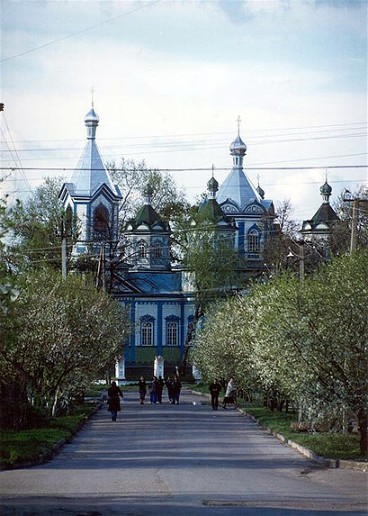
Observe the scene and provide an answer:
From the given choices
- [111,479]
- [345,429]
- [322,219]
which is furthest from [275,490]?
[322,219]

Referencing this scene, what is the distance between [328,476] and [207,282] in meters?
60.7

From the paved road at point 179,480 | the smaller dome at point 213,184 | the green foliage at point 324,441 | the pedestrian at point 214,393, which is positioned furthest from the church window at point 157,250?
the paved road at point 179,480

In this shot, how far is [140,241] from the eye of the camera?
9588 centimetres

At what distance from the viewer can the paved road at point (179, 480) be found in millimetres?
17750

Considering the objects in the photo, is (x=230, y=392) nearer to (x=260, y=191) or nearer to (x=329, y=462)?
(x=329, y=462)

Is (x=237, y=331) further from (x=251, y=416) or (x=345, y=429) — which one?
(x=345, y=429)

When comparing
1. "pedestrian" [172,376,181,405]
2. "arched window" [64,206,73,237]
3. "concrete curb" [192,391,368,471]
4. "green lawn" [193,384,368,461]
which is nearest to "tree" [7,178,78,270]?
"arched window" [64,206,73,237]

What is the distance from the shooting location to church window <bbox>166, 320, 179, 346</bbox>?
3772 inches

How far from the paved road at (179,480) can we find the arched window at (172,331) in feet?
196

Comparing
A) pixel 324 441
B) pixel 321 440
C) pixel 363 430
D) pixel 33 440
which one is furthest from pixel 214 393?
pixel 363 430

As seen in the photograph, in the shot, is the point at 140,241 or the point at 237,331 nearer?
the point at 237,331

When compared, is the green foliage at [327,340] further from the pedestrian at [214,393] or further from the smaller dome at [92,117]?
the smaller dome at [92,117]

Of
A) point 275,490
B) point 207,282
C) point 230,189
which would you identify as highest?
point 230,189

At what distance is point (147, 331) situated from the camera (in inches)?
3762
